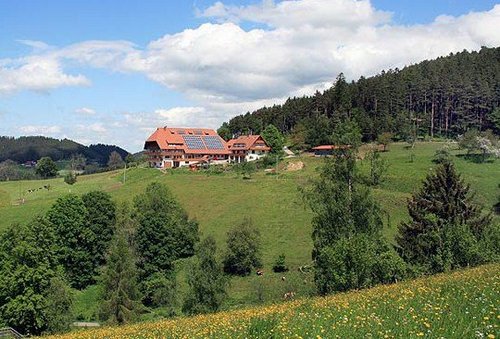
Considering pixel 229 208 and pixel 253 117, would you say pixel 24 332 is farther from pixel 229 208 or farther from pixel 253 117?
pixel 253 117

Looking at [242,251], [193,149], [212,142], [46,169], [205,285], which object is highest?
[212,142]

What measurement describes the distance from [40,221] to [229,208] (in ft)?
110

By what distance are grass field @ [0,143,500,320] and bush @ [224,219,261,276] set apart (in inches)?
76.4

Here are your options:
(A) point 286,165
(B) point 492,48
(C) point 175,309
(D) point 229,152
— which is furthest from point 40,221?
(B) point 492,48

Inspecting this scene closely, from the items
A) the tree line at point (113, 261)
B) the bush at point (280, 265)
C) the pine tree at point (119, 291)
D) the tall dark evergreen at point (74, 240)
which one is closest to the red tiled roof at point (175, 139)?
the tree line at point (113, 261)

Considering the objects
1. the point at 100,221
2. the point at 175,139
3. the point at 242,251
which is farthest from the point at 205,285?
the point at 175,139

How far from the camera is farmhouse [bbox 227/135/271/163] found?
140 meters

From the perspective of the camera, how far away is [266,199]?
87.3m

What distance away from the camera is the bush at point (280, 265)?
193ft

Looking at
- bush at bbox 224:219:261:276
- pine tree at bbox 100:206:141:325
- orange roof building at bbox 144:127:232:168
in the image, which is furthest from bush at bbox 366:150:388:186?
orange roof building at bbox 144:127:232:168

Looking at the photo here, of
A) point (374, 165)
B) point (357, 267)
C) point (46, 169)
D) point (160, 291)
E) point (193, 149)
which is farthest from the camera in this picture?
point (46, 169)

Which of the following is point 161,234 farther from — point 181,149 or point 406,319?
point 181,149

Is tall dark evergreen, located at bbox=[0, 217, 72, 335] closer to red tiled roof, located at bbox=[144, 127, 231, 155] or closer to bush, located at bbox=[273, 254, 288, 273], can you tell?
bush, located at bbox=[273, 254, 288, 273]

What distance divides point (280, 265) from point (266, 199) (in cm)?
2903
